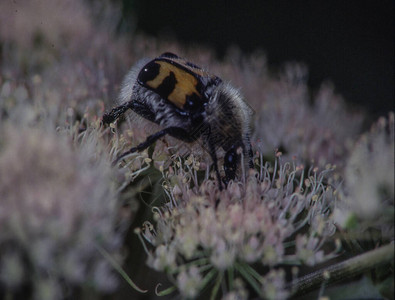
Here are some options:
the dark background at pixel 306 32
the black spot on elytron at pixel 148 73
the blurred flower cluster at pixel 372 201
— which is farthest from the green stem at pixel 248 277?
the dark background at pixel 306 32

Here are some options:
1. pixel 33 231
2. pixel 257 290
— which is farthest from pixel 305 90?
pixel 33 231

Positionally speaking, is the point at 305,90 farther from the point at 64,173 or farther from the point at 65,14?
the point at 64,173

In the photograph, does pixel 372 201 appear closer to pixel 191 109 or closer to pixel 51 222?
pixel 191 109

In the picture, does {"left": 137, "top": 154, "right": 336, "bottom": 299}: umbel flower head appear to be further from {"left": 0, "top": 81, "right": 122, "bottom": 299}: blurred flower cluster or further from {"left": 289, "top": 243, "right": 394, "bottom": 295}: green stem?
{"left": 0, "top": 81, "right": 122, "bottom": 299}: blurred flower cluster

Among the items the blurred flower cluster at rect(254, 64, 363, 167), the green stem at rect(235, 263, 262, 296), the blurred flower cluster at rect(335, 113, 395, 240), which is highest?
the blurred flower cluster at rect(335, 113, 395, 240)

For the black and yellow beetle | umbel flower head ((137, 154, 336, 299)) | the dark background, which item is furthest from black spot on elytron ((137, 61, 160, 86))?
the dark background

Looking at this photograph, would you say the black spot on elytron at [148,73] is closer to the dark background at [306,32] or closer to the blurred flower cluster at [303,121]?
the blurred flower cluster at [303,121]

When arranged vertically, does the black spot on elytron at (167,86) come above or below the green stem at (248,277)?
above
